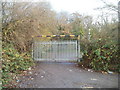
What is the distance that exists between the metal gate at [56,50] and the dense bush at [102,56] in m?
1.24

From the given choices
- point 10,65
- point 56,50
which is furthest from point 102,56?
point 10,65

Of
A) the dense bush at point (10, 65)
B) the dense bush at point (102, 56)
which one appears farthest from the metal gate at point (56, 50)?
the dense bush at point (10, 65)

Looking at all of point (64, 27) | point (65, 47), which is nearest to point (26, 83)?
point (65, 47)

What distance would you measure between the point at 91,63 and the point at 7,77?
3717 mm

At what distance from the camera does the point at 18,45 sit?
6195 mm

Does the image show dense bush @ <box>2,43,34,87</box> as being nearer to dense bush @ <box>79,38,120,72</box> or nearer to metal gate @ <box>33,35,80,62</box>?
metal gate @ <box>33,35,80,62</box>

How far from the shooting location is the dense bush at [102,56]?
5.30m

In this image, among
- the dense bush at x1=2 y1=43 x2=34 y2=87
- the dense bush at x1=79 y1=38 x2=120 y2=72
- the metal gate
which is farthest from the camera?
the metal gate

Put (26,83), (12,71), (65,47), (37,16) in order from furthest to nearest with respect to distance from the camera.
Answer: (65,47) → (37,16) → (12,71) → (26,83)

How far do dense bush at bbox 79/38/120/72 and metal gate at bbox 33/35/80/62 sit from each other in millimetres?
1243

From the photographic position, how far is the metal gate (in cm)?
728

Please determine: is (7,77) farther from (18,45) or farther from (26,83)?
(18,45)

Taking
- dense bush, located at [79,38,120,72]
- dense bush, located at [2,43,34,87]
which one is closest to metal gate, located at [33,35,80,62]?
dense bush, located at [79,38,120,72]

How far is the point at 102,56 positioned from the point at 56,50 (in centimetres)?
320
